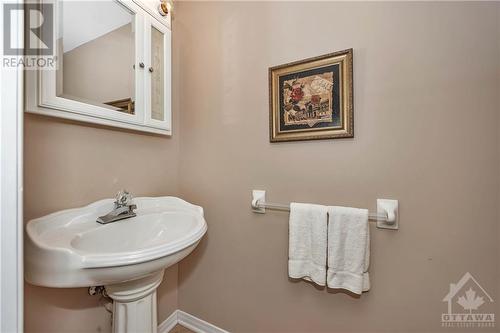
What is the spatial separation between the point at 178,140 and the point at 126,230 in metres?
0.64

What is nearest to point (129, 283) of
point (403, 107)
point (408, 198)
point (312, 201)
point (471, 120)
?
point (312, 201)

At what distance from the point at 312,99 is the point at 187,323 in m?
1.55

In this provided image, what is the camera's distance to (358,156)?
945mm

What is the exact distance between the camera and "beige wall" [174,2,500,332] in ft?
2.59

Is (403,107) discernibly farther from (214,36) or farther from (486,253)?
(214,36)

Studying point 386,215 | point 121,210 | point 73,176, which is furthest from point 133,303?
point 386,215

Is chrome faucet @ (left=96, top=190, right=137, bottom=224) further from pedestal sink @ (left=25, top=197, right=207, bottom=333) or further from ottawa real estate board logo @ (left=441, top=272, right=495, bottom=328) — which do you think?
ottawa real estate board logo @ (left=441, top=272, right=495, bottom=328)

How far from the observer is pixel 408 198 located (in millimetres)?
871

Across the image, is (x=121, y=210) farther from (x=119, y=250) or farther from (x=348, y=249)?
(x=348, y=249)

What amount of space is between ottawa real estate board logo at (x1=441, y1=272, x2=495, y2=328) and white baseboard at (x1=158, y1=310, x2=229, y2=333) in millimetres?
1107

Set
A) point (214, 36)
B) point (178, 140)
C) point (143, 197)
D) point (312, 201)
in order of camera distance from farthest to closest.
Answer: point (178, 140)
point (214, 36)
point (143, 197)
point (312, 201)

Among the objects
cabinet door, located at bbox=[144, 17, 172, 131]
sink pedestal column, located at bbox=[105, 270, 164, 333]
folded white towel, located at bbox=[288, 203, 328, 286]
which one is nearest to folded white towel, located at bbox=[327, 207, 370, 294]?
folded white towel, located at bbox=[288, 203, 328, 286]

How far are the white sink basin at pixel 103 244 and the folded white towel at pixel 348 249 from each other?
0.56 m

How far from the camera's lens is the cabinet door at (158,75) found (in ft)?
3.75
